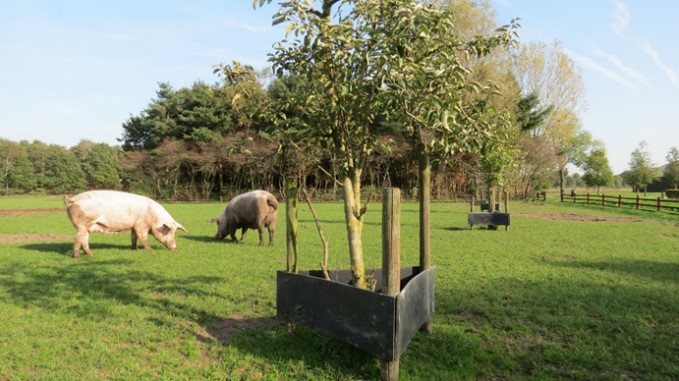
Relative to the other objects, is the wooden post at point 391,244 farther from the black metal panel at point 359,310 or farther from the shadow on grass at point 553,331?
the shadow on grass at point 553,331

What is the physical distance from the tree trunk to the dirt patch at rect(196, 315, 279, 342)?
4.72ft

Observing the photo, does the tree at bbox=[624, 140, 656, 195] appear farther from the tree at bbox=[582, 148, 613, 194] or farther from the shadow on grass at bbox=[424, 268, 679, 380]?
the shadow on grass at bbox=[424, 268, 679, 380]

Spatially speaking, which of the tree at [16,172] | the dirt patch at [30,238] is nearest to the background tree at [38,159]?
the tree at [16,172]

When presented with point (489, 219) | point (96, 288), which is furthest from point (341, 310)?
point (489, 219)

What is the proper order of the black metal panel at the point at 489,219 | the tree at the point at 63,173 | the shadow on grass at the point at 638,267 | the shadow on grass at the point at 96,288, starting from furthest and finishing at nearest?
1. the tree at the point at 63,173
2. the black metal panel at the point at 489,219
3. the shadow on grass at the point at 638,267
4. the shadow on grass at the point at 96,288

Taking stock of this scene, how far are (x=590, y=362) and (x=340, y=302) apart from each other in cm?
261

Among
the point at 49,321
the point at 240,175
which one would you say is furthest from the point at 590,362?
the point at 240,175

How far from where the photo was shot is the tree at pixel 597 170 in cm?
6116

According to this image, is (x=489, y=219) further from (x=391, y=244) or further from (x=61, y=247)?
(x=61, y=247)

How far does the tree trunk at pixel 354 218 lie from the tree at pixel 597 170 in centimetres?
6807

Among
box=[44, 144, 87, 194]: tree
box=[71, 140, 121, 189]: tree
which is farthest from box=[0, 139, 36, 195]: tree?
box=[71, 140, 121, 189]: tree

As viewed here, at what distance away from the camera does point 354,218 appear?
4.47 meters

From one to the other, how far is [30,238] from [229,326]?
11.5 metres

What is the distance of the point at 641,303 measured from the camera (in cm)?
606
